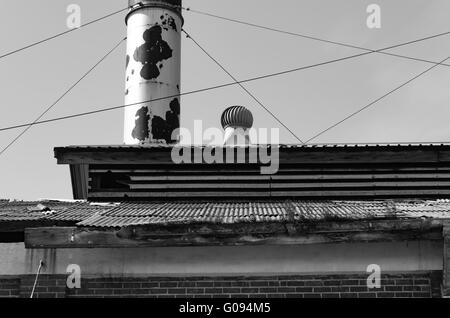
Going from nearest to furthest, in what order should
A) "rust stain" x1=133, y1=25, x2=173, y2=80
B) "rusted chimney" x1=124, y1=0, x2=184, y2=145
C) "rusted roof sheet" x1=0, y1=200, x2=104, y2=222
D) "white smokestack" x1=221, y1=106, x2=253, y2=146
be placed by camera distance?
1. "rusted roof sheet" x1=0, y1=200, x2=104, y2=222
2. "white smokestack" x1=221, y1=106, x2=253, y2=146
3. "rusted chimney" x1=124, y1=0, x2=184, y2=145
4. "rust stain" x1=133, y1=25, x2=173, y2=80

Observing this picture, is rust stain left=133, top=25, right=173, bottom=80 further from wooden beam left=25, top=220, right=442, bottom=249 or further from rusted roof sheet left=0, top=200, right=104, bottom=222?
wooden beam left=25, top=220, right=442, bottom=249

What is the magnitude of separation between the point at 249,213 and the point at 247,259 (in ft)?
2.01

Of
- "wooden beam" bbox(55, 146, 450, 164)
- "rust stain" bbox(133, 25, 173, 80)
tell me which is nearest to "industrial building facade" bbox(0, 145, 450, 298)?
"wooden beam" bbox(55, 146, 450, 164)

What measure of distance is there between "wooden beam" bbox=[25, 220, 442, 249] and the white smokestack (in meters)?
8.36

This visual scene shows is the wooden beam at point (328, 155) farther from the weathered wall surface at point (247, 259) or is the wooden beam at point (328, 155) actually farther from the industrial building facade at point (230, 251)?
the weathered wall surface at point (247, 259)

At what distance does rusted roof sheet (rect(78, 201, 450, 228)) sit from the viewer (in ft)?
21.1

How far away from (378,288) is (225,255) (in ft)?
5.68

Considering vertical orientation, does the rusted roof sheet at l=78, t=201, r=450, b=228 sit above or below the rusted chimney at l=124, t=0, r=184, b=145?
below

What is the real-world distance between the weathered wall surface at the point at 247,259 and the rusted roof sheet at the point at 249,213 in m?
0.34

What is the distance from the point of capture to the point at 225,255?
6.63m

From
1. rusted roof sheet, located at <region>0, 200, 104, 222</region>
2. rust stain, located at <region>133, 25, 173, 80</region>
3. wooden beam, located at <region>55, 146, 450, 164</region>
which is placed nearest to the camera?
rusted roof sheet, located at <region>0, 200, 104, 222</region>

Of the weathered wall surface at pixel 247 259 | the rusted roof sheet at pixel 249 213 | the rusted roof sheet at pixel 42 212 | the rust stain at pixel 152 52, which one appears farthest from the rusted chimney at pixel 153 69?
the weathered wall surface at pixel 247 259
